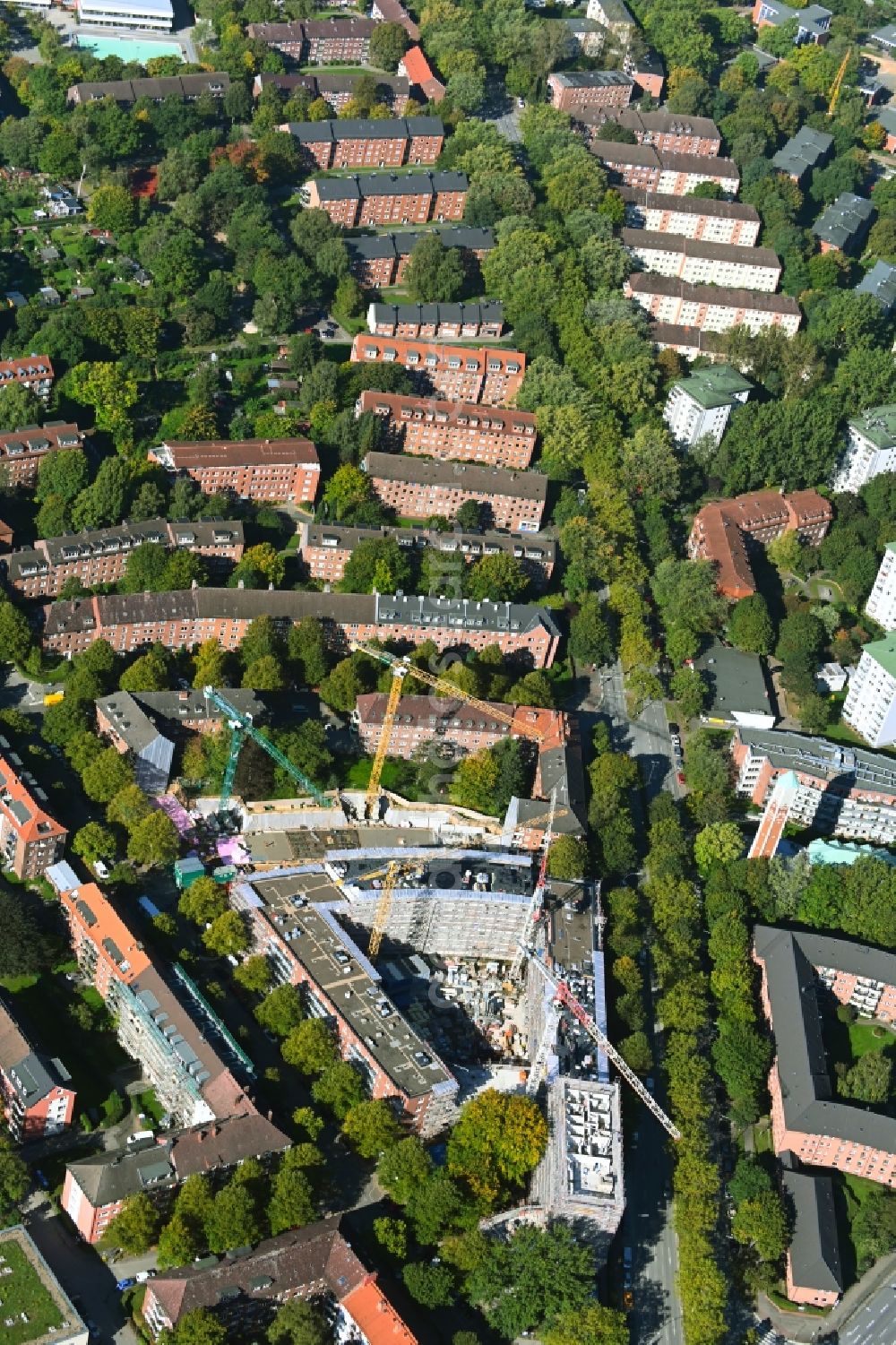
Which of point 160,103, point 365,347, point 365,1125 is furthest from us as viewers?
point 160,103

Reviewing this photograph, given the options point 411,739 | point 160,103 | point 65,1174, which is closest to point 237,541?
point 411,739

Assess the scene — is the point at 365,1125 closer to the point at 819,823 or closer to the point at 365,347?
the point at 819,823

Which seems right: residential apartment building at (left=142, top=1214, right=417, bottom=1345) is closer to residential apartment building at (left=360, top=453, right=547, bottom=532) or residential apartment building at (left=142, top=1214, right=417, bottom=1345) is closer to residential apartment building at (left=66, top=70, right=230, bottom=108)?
residential apartment building at (left=360, top=453, right=547, bottom=532)

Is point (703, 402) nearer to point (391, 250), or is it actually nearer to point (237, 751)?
point (391, 250)

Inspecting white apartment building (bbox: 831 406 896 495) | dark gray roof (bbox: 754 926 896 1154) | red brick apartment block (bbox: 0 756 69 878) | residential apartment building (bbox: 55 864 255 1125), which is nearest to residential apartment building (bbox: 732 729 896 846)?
dark gray roof (bbox: 754 926 896 1154)

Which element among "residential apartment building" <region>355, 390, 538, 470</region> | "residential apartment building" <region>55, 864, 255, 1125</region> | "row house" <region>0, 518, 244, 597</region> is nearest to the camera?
"residential apartment building" <region>55, 864, 255, 1125</region>

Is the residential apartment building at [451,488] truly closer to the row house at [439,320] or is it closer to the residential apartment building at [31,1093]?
the row house at [439,320]
